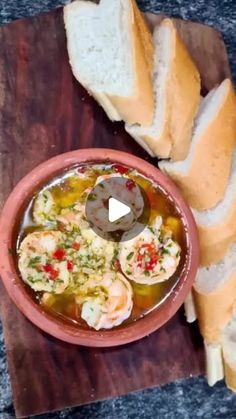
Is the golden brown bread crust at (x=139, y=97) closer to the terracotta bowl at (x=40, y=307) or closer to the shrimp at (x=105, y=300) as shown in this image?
the terracotta bowl at (x=40, y=307)

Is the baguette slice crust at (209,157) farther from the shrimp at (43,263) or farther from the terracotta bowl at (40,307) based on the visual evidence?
the shrimp at (43,263)

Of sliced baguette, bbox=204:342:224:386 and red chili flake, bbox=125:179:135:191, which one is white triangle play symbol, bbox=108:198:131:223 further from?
sliced baguette, bbox=204:342:224:386

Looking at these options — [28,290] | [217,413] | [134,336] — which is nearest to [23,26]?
[28,290]

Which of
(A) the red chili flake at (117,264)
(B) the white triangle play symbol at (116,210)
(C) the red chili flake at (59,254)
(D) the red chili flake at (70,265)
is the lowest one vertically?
(A) the red chili flake at (117,264)

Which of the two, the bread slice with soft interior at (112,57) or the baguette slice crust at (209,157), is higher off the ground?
the bread slice with soft interior at (112,57)

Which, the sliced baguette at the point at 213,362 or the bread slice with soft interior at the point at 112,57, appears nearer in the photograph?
the bread slice with soft interior at the point at 112,57

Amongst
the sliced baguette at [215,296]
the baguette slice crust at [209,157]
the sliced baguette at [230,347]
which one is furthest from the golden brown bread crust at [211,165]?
the sliced baguette at [230,347]

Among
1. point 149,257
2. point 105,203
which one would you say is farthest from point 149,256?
point 105,203
